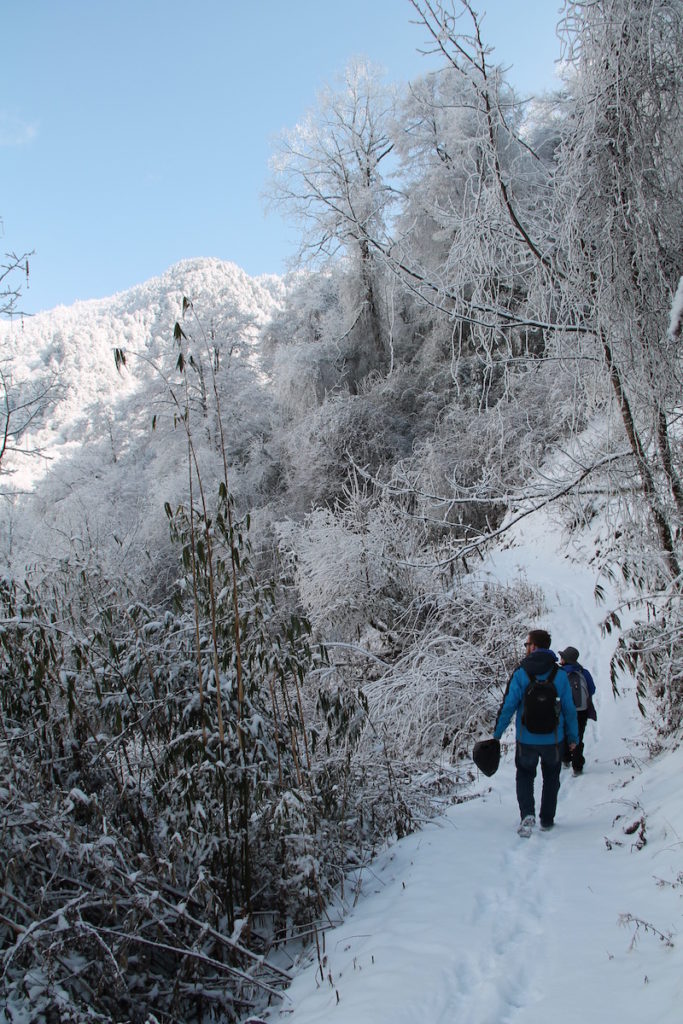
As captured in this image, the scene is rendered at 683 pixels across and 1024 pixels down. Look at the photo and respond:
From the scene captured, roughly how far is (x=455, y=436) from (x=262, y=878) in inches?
528

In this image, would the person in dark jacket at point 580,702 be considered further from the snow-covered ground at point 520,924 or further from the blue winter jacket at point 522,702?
the blue winter jacket at point 522,702

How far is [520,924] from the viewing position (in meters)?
2.96

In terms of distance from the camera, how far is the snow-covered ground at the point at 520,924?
2291 millimetres

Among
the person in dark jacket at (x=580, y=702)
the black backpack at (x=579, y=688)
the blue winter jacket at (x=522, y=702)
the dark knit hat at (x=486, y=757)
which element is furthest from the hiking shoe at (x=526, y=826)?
the black backpack at (x=579, y=688)

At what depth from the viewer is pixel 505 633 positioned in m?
9.20

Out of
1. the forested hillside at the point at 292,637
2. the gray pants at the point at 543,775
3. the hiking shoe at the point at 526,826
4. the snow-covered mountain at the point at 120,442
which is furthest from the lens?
the snow-covered mountain at the point at 120,442

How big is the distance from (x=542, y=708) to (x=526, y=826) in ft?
2.78

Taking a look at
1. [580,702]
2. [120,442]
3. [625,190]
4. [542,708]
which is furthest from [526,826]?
[120,442]

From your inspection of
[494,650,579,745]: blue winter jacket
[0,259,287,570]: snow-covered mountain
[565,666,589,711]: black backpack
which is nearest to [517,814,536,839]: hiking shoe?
[494,650,579,745]: blue winter jacket

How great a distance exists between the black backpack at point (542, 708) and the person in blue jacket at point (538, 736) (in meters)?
0.05

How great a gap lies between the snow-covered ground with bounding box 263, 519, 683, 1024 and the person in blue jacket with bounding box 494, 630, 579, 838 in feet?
0.68

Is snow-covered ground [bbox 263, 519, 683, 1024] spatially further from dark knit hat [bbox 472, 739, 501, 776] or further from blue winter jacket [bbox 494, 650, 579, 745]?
blue winter jacket [bbox 494, 650, 579, 745]

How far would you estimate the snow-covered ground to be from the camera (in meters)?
2.29

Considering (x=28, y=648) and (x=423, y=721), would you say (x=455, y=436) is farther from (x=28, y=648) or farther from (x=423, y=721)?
(x=28, y=648)
